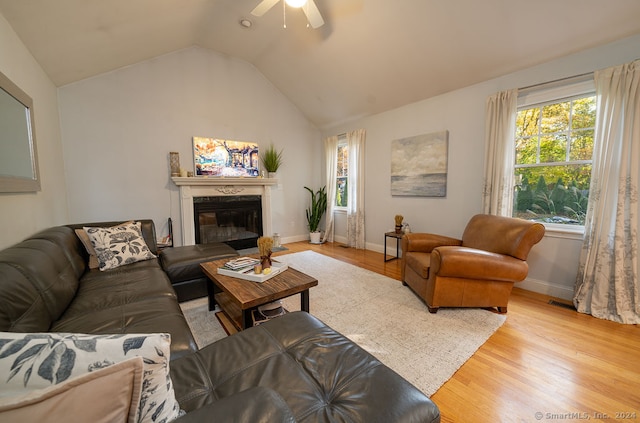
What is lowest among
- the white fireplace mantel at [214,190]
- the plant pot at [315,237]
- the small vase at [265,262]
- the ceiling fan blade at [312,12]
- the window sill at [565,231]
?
the plant pot at [315,237]

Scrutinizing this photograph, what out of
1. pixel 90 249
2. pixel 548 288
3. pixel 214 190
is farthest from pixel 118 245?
pixel 548 288

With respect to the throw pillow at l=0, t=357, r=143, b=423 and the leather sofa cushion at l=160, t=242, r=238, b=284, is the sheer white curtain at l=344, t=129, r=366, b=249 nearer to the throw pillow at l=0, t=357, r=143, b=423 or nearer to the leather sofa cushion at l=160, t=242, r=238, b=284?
the leather sofa cushion at l=160, t=242, r=238, b=284

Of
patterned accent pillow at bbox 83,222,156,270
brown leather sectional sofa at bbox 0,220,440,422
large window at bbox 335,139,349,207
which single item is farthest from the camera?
large window at bbox 335,139,349,207

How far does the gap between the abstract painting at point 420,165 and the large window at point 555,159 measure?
33.0 inches

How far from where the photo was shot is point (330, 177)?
526 centimetres

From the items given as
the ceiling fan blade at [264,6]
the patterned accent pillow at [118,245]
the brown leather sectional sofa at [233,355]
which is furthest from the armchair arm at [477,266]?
the patterned accent pillow at [118,245]

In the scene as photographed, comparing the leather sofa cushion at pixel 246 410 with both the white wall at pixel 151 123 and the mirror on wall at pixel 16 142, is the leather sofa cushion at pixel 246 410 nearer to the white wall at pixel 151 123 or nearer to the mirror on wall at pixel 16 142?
the mirror on wall at pixel 16 142

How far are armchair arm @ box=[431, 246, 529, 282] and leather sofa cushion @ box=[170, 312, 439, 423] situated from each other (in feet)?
4.48

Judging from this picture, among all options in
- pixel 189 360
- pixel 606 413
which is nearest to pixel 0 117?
pixel 189 360

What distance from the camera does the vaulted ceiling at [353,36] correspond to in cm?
221

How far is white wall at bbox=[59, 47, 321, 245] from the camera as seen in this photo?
11.2 ft

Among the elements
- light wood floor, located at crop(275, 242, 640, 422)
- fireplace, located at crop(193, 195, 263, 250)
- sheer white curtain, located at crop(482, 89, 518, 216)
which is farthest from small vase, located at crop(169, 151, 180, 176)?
sheer white curtain, located at crop(482, 89, 518, 216)

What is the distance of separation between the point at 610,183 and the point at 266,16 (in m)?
4.16

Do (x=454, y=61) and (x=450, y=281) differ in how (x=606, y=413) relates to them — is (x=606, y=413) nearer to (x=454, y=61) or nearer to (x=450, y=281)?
(x=450, y=281)
